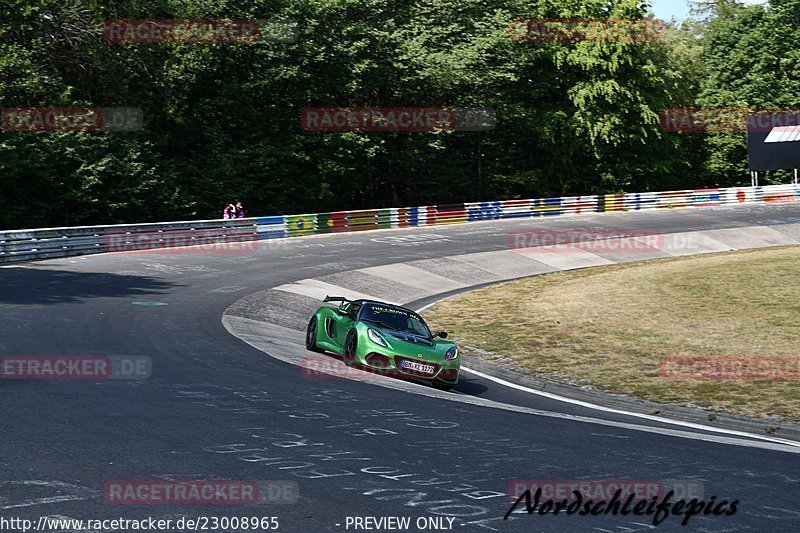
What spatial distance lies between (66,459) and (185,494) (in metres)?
1.51

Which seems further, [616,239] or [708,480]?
[616,239]

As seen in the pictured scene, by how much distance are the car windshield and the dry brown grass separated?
93.0 inches

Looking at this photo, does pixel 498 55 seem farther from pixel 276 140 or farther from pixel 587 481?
→ pixel 587 481

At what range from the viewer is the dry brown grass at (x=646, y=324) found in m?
15.2

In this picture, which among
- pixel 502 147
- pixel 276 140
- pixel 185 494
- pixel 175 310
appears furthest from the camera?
pixel 502 147

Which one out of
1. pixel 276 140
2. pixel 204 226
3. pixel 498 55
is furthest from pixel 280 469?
pixel 498 55

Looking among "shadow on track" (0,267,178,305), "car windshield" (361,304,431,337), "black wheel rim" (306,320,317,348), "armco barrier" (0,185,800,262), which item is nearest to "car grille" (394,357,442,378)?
"car windshield" (361,304,431,337)

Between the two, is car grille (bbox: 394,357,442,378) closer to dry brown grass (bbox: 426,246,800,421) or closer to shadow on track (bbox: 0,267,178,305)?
dry brown grass (bbox: 426,246,800,421)

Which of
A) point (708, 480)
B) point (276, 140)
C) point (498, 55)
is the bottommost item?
point (708, 480)

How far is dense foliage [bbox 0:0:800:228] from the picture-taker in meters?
44.0

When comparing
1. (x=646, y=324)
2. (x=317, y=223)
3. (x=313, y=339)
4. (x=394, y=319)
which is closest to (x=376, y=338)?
(x=394, y=319)

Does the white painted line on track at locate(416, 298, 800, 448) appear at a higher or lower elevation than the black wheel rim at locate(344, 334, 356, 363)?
lower

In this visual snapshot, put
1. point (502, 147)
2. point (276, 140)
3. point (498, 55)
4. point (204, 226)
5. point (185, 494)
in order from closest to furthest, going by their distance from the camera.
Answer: point (185, 494)
point (204, 226)
point (276, 140)
point (498, 55)
point (502, 147)

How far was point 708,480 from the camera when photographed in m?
8.19
